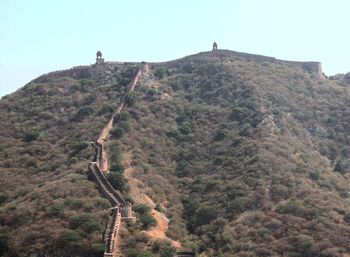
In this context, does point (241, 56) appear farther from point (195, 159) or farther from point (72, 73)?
point (195, 159)

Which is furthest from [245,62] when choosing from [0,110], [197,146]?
[0,110]

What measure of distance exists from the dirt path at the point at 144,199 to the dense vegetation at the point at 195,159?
2.06 feet

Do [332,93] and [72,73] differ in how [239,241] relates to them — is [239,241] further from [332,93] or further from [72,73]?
[72,73]

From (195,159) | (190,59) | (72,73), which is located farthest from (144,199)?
(190,59)

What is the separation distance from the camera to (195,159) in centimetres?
6022

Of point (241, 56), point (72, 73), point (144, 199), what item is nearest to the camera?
point (144, 199)

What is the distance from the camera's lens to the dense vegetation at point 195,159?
4388 centimetres

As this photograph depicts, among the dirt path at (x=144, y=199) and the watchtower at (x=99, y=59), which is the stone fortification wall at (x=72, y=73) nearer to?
the watchtower at (x=99, y=59)

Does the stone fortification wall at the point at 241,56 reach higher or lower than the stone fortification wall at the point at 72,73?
higher

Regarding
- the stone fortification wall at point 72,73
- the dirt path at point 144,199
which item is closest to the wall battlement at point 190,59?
the stone fortification wall at point 72,73

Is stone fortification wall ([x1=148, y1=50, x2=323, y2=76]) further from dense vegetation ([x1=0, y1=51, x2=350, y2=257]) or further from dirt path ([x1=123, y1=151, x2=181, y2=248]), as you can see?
dirt path ([x1=123, y1=151, x2=181, y2=248])

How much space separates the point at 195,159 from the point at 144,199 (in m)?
10.9

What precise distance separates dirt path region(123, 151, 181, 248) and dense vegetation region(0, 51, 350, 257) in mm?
629

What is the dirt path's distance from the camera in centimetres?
4547
